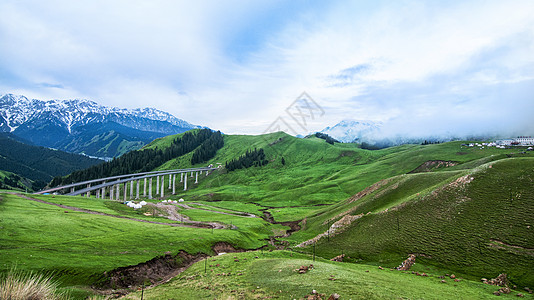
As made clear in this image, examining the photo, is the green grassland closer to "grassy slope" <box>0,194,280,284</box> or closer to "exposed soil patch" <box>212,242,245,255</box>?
"grassy slope" <box>0,194,280,284</box>

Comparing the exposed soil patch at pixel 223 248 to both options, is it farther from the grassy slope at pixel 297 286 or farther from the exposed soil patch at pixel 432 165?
the exposed soil patch at pixel 432 165

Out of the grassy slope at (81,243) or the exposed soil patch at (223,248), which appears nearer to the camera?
the grassy slope at (81,243)

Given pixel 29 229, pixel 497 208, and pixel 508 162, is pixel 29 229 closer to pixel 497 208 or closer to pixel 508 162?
pixel 497 208

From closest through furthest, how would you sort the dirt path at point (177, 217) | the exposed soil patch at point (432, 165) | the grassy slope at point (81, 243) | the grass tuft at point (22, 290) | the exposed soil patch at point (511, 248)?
the grass tuft at point (22, 290)
the grassy slope at point (81, 243)
the exposed soil patch at point (511, 248)
the dirt path at point (177, 217)
the exposed soil patch at point (432, 165)

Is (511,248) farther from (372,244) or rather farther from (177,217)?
(177,217)

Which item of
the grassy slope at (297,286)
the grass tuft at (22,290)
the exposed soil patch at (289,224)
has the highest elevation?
the grass tuft at (22,290)

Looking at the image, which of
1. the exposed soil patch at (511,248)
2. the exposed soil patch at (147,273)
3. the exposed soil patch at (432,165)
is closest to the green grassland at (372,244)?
the exposed soil patch at (511,248)

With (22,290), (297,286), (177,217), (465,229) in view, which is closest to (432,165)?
(465,229)

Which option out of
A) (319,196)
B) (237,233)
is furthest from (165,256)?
(319,196)

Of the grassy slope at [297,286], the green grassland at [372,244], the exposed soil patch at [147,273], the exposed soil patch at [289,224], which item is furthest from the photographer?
the exposed soil patch at [289,224]

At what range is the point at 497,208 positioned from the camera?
121 ft

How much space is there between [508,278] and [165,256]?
145 feet

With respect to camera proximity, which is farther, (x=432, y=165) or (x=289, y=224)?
(x=432, y=165)

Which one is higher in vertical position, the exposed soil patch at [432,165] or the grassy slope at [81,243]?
the exposed soil patch at [432,165]
